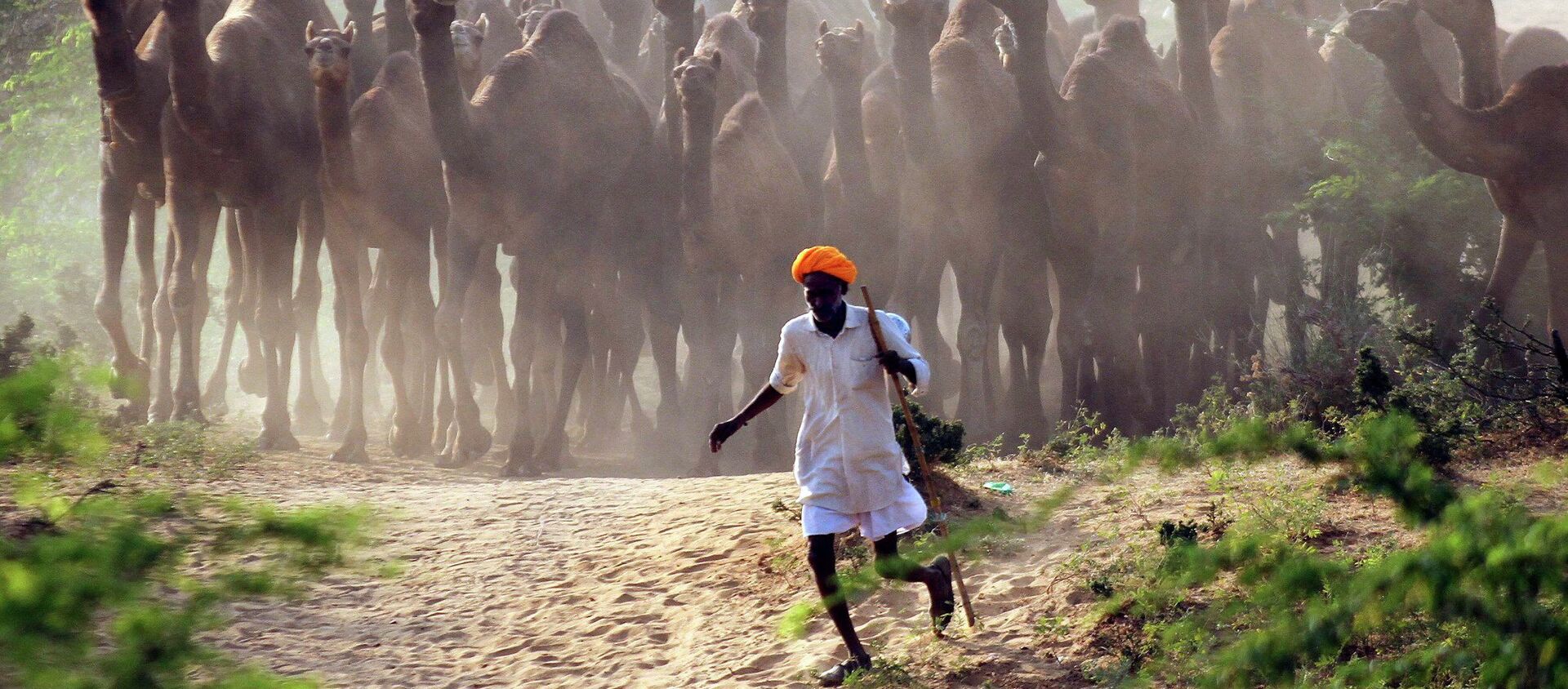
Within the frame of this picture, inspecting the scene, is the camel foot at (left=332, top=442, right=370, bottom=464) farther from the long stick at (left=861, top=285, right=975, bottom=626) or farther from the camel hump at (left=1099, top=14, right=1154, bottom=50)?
the camel hump at (left=1099, top=14, right=1154, bottom=50)

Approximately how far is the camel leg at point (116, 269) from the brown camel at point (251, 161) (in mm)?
529

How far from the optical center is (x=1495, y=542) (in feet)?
8.91

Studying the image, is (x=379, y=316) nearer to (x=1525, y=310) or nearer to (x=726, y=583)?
(x=726, y=583)

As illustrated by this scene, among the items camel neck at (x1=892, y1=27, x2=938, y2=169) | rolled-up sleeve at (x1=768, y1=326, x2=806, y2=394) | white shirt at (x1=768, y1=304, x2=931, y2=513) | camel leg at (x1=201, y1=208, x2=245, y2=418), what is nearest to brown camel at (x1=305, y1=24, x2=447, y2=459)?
camel leg at (x1=201, y1=208, x2=245, y2=418)

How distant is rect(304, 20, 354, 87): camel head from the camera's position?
464 inches

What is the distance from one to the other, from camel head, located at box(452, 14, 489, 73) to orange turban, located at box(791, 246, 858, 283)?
28.5 feet

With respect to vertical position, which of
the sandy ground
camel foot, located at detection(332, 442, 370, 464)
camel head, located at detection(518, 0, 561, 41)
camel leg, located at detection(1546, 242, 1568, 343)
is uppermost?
camel head, located at detection(518, 0, 561, 41)

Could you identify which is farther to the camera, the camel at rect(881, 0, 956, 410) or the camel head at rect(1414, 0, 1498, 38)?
the camel at rect(881, 0, 956, 410)

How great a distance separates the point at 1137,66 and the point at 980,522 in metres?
9.98

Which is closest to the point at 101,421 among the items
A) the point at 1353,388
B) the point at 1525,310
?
the point at 1353,388

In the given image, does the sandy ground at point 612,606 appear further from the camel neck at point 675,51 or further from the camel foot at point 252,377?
the camel foot at point 252,377

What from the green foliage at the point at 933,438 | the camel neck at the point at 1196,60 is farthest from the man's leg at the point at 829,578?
the camel neck at the point at 1196,60

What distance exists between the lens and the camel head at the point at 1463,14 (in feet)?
33.5

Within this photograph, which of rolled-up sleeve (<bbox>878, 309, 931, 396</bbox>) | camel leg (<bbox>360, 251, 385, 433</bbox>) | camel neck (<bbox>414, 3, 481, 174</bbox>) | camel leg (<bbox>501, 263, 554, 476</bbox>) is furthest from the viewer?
camel leg (<bbox>360, 251, 385, 433</bbox>)
